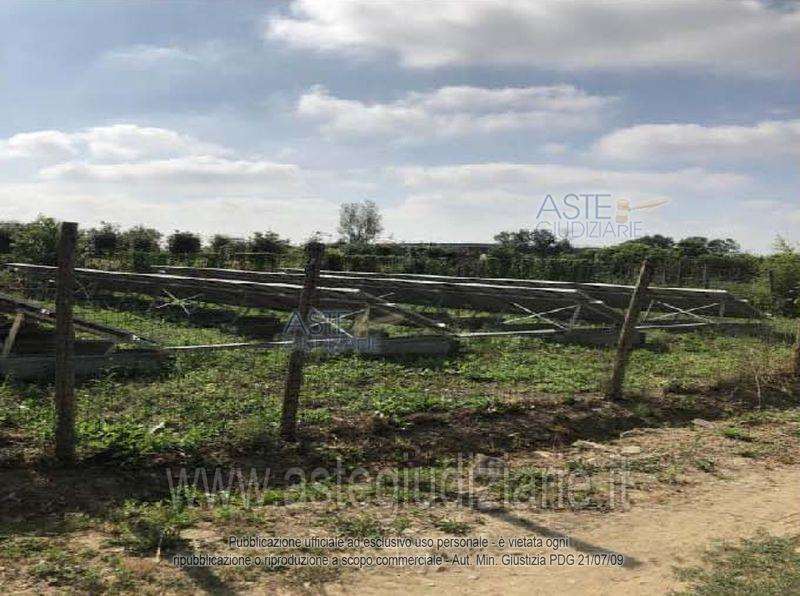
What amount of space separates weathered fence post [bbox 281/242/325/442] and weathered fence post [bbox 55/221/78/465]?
166cm

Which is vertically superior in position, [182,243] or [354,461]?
[182,243]

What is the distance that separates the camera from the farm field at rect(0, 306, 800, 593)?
377cm

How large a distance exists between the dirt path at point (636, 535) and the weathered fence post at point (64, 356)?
8.23 ft

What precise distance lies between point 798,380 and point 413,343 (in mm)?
5549

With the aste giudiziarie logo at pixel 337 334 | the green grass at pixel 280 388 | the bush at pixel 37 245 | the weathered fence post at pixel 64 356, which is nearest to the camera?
the weathered fence post at pixel 64 356

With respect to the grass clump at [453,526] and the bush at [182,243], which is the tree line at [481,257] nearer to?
the bush at [182,243]

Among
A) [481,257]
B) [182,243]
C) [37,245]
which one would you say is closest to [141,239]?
[182,243]

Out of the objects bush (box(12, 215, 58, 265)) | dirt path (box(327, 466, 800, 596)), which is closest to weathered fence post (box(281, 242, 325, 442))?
dirt path (box(327, 466, 800, 596))

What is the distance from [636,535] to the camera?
4375 millimetres

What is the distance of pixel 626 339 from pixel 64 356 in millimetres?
6066

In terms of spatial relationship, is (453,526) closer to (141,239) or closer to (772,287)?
(772,287)

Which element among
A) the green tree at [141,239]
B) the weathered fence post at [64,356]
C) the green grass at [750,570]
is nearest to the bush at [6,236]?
the green tree at [141,239]

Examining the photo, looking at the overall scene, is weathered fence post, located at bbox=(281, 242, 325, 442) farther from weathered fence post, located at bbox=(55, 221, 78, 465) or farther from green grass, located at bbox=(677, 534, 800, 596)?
green grass, located at bbox=(677, 534, 800, 596)

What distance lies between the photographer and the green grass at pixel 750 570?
11.7 ft
